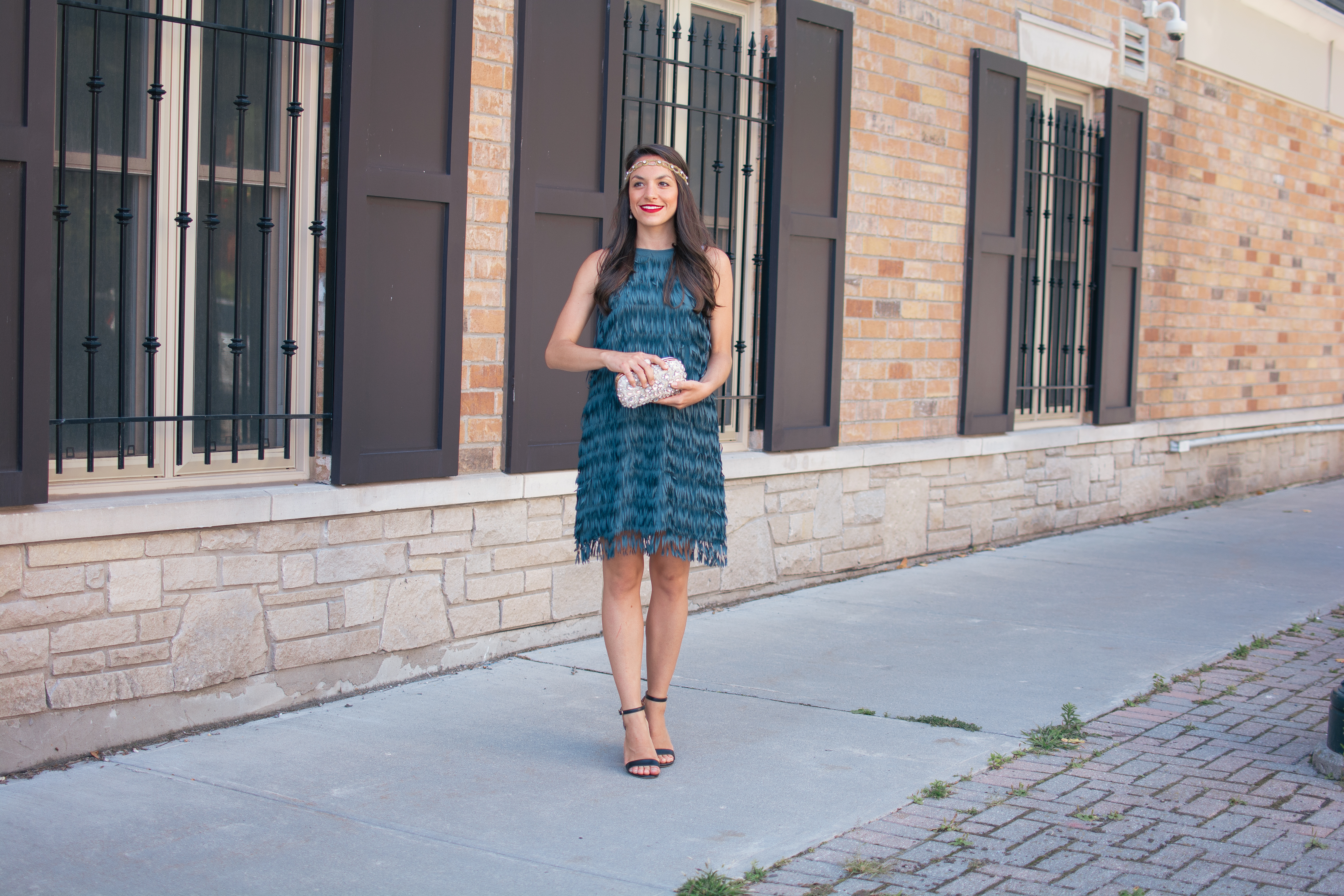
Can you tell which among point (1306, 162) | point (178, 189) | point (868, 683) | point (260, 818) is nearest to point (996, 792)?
point (868, 683)

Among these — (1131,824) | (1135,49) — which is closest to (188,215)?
(1131,824)

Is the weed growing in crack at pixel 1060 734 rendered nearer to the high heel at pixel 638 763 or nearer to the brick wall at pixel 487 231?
the high heel at pixel 638 763

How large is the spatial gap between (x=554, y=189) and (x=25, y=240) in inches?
83.3

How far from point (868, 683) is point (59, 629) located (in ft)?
9.13

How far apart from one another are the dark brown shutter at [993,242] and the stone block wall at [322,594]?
0.97 metres

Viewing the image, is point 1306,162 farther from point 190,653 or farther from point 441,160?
point 190,653

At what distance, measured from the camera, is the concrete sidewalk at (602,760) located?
10.8ft

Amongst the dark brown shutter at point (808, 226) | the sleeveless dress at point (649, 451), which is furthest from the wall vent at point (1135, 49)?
the sleeveless dress at point (649, 451)

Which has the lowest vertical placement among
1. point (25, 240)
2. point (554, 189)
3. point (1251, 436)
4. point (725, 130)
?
point (1251, 436)

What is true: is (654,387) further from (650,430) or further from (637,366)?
(650,430)

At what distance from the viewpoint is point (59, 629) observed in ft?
13.1

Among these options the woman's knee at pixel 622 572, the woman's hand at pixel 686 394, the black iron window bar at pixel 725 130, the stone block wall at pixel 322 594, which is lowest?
the stone block wall at pixel 322 594

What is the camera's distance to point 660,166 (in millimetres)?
3971

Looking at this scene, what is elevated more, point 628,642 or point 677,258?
point 677,258
